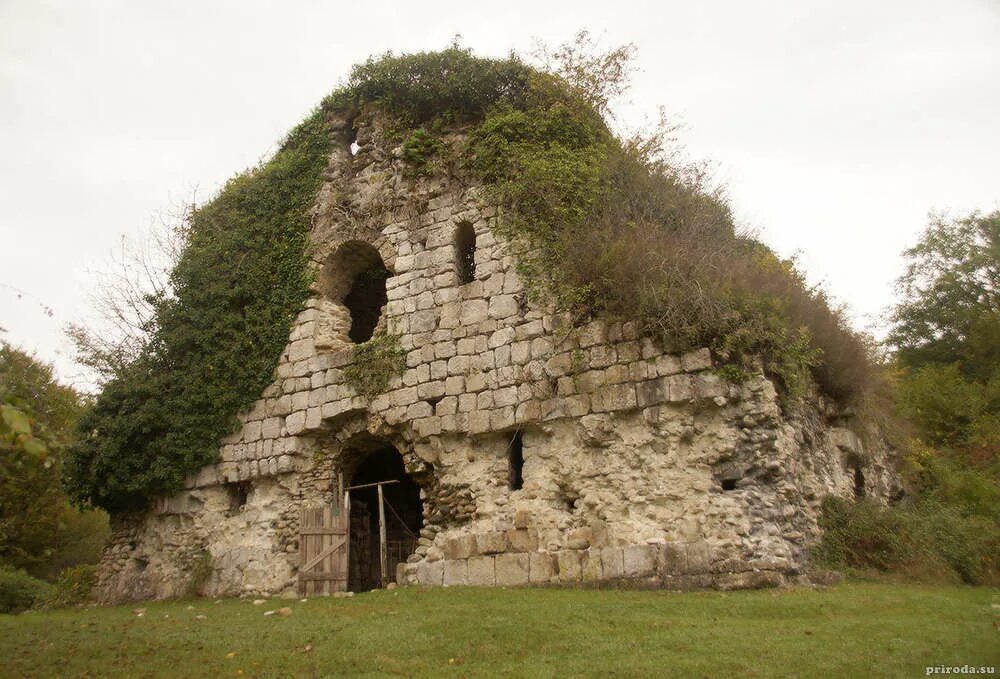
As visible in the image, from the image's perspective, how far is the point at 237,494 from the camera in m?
13.1

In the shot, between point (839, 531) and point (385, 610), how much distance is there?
6.22m

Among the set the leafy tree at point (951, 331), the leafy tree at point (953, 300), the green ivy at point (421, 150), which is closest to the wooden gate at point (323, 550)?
the green ivy at point (421, 150)

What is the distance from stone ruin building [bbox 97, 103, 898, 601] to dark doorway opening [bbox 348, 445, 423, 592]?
43 millimetres

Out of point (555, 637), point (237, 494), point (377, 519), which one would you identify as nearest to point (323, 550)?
point (237, 494)

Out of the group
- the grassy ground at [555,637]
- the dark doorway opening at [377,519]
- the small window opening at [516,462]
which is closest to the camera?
the grassy ground at [555,637]

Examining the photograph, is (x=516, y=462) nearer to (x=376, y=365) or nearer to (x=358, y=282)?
(x=376, y=365)

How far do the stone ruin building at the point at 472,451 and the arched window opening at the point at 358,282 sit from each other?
0.06m

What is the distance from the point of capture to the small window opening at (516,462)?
35.8ft

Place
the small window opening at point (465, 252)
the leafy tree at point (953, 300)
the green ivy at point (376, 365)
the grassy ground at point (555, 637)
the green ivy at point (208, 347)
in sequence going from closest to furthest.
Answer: the grassy ground at point (555, 637) < the green ivy at point (376, 365) < the small window opening at point (465, 252) < the green ivy at point (208, 347) < the leafy tree at point (953, 300)

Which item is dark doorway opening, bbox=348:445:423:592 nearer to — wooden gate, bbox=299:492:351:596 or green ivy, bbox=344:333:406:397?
wooden gate, bbox=299:492:351:596

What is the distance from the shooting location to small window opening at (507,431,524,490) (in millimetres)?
10914

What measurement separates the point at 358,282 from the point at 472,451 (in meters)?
5.30

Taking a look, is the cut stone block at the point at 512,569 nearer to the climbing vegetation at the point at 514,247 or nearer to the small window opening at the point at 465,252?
the climbing vegetation at the point at 514,247

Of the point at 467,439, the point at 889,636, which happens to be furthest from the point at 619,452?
the point at 889,636
